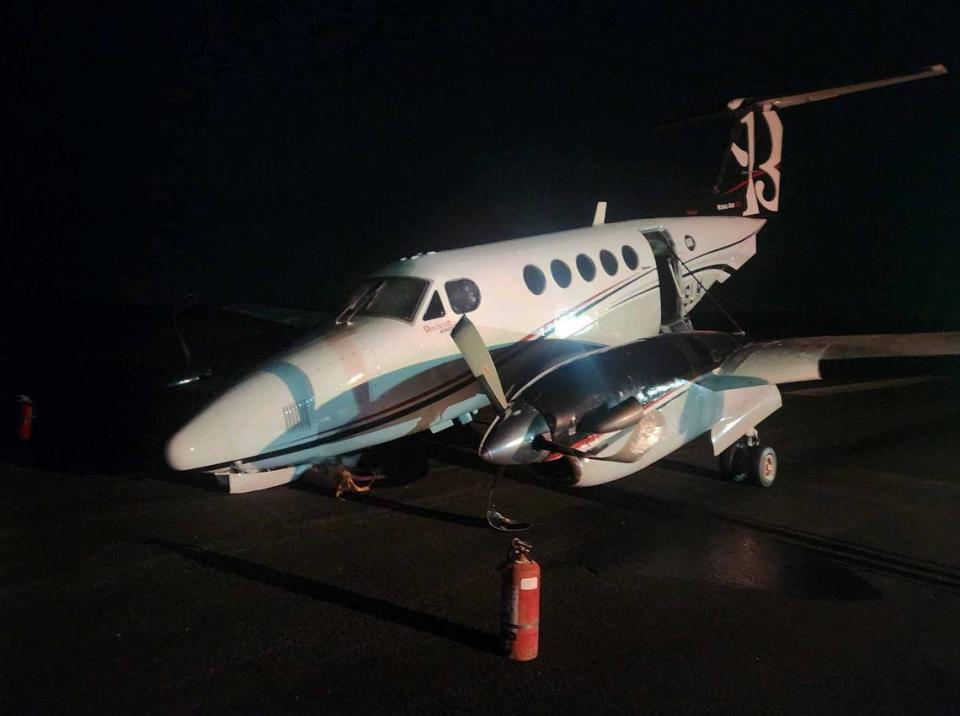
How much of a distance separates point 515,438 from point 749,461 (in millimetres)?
4043

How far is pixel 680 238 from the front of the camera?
14.1 m

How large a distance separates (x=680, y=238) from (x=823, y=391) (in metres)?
7.09

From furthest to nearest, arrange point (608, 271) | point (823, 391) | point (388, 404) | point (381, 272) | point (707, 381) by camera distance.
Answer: point (823, 391), point (608, 271), point (381, 272), point (707, 381), point (388, 404)

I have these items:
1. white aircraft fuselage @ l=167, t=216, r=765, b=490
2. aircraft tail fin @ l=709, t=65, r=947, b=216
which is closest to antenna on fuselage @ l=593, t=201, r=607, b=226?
white aircraft fuselage @ l=167, t=216, r=765, b=490

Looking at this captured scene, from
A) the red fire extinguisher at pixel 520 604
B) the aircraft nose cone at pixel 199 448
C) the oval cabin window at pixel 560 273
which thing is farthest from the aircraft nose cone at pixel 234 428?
the oval cabin window at pixel 560 273

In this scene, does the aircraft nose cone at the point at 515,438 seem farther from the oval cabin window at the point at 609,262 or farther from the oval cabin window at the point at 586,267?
the oval cabin window at the point at 609,262

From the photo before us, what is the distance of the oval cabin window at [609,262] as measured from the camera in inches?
476

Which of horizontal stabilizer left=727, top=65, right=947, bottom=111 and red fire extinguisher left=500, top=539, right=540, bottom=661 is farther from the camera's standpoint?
horizontal stabilizer left=727, top=65, right=947, bottom=111

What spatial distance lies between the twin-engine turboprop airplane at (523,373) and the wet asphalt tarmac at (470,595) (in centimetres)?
87

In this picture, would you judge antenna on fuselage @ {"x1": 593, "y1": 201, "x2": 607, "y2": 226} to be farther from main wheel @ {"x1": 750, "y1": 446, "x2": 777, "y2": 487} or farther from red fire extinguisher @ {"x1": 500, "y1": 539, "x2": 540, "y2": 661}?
red fire extinguisher @ {"x1": 500, "y1": 539, "x2": 540, "y2": 661}

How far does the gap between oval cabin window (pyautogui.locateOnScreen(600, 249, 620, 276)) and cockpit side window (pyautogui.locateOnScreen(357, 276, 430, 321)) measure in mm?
3470

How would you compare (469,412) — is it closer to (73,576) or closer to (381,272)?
(381,272)

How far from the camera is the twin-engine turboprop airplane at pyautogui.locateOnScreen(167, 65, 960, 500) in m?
8.10

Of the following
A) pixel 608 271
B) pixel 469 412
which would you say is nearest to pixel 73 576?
pixel 469 412
